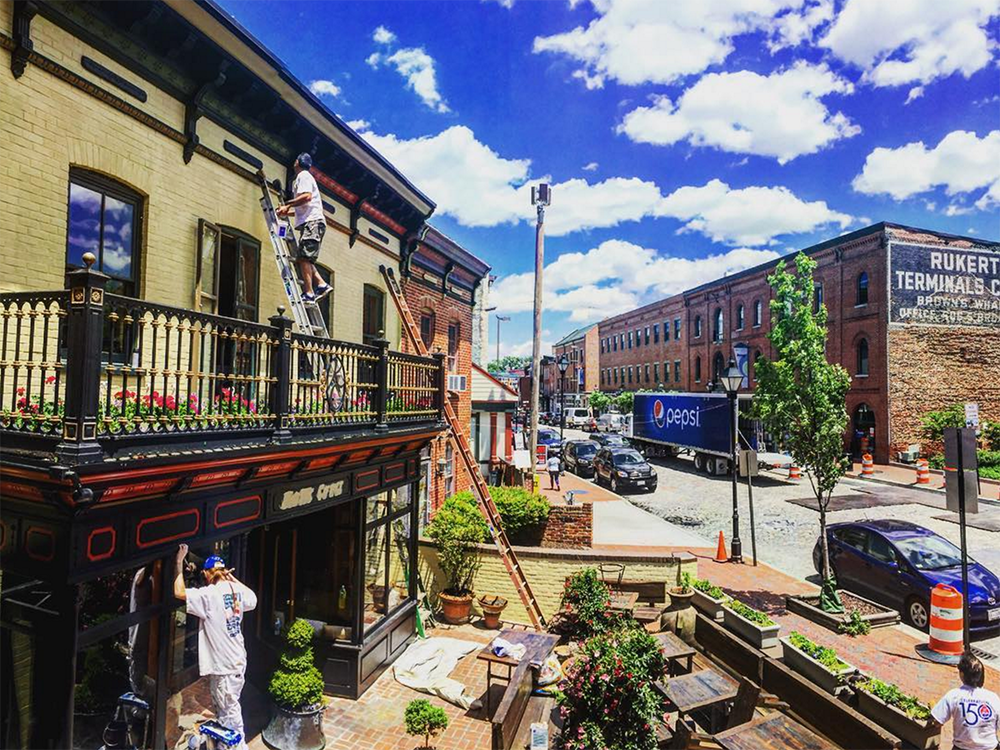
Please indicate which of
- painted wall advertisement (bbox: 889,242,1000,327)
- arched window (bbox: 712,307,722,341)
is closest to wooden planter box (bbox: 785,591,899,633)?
painted wall advertisement (bbox: 889,242,1000,327)

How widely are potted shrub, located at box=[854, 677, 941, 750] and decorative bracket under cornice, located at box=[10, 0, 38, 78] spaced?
35.8ft

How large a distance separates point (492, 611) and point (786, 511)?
48.9ft

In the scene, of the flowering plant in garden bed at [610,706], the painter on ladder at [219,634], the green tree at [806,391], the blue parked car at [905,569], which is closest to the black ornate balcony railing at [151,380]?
the painter on ladder at [219,634]

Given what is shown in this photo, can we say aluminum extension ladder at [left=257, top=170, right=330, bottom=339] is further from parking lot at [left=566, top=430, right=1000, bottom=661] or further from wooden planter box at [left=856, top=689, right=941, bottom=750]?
parking lot at [left=566, top=430, right=1000, bottom=661]

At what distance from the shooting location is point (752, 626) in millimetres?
9695

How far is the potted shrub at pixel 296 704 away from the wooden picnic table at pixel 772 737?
4418 mm

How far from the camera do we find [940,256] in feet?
113

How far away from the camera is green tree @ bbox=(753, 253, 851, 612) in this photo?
471 inches

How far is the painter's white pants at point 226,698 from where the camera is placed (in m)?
5.88

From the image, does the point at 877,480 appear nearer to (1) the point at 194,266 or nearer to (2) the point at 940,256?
(2) the point at 940,256

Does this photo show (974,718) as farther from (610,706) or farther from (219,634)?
(219,634)

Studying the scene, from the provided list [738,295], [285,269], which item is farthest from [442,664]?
[738,295]

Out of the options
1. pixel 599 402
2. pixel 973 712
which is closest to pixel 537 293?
pixel 973 712

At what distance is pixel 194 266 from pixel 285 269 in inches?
45.6
